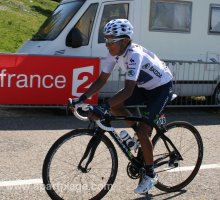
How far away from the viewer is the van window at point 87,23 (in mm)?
9760

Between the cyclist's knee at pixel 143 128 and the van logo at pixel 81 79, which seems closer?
the cyclist's knee at pixel 143 128

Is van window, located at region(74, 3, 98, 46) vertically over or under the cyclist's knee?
over

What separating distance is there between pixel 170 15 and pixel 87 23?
183 cm

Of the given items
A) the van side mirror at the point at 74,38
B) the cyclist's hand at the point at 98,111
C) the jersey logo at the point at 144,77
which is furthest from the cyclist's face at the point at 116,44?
the van side mirror at the point at 74,38

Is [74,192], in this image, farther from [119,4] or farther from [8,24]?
[8,24]

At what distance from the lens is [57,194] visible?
4.64 meters

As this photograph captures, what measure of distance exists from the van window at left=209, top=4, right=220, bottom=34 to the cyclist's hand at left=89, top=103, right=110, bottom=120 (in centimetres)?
678

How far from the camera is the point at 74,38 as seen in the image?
9.60 metres

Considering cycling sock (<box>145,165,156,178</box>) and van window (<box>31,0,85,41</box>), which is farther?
van window (<box>31,0,85,41</box>)

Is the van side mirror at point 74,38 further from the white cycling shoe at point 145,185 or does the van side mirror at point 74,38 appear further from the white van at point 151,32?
the white cycling shoe at point 145,185

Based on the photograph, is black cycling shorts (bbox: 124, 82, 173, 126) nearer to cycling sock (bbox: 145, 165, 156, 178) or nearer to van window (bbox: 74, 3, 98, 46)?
cycling sock (bbox: 145, 165, 156, 178)

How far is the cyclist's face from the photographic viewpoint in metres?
4.48

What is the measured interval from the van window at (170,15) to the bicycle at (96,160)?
5.12 m

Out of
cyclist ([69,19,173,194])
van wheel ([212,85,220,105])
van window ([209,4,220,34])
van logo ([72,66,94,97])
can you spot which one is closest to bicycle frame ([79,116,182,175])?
cyclist ([69,19,173,194])
